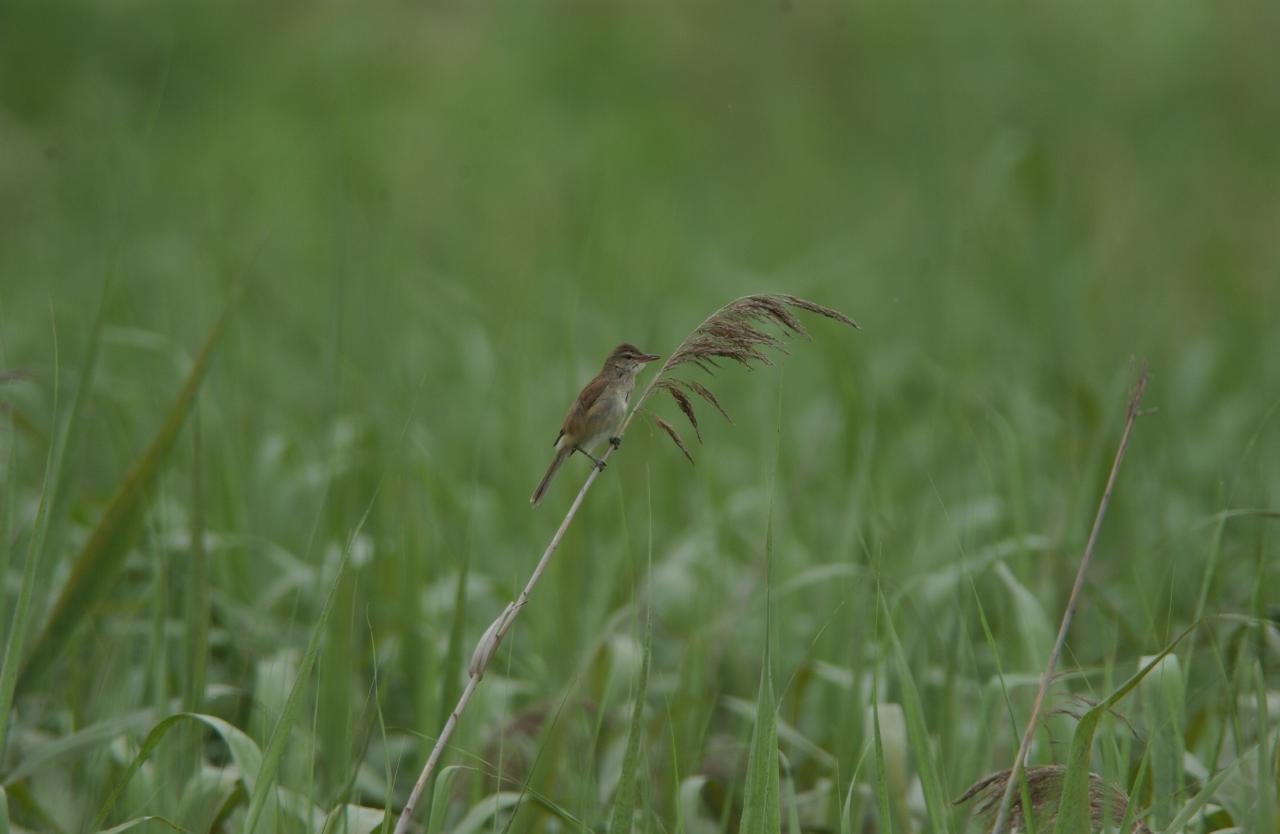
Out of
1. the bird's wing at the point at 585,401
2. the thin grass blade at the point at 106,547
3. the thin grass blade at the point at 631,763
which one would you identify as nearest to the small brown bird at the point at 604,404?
the bird's wing at the point at 585,401

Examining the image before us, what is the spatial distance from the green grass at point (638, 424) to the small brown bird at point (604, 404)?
0.37ft

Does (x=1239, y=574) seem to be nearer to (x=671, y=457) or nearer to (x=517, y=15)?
(x=671, y=457)

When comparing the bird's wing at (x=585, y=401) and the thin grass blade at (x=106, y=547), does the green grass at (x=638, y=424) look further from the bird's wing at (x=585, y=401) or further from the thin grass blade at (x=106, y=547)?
the bird's wing at (x=585, y=401)

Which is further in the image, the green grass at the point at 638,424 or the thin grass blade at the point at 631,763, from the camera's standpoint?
the green grass at the point at 638,424

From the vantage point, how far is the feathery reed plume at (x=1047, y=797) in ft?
5.42

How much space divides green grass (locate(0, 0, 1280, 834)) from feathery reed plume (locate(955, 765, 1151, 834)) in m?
0.10

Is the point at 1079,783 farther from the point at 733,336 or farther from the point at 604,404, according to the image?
the point at 604,404

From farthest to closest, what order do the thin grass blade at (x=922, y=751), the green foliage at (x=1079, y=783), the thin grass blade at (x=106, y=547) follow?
1. the thin grass blade at (x=106, y=547)
2. the thin grass blade at (x=922, y=751)
3. the green foliage at (x=1079, y=783)

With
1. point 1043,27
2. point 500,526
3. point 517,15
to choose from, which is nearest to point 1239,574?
point 500,526

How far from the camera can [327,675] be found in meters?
2.62

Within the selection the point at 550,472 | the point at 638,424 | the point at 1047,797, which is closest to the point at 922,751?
the point at 1047,797

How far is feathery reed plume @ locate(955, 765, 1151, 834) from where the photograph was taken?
5.42ft

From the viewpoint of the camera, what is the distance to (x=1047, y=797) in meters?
1.73

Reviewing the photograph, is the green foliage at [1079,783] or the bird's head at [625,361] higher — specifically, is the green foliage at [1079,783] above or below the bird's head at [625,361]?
below
